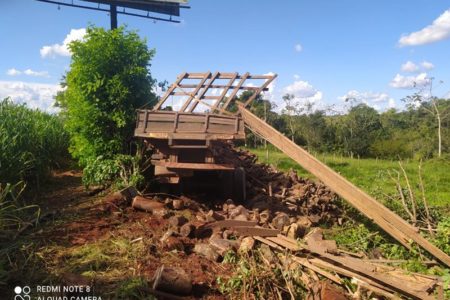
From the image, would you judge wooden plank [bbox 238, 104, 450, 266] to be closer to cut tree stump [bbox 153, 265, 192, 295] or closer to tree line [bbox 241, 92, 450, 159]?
cut tree stump [bbox 153, 265, 192, 295]

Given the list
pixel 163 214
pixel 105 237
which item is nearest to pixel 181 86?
pixel 163 214

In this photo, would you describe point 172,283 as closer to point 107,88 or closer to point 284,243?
point 284,243

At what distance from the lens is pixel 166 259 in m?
4.55

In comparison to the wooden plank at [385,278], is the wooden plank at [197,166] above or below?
above

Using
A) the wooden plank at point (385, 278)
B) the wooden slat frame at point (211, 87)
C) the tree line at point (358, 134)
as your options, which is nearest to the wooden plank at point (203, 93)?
the wooden slat frame at point (211, 87)

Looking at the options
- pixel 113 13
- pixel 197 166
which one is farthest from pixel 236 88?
pixel 113 13

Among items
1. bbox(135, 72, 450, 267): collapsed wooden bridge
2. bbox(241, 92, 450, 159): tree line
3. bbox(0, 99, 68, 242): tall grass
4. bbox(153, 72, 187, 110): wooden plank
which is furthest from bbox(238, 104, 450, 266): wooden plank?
bbox(241, 92, 450, 159): tree line

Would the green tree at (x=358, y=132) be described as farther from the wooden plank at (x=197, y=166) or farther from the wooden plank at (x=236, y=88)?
the wooden plank at (x=197, y=166)

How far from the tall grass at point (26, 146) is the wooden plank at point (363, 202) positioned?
449cm

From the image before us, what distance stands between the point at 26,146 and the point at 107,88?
7.43 feet

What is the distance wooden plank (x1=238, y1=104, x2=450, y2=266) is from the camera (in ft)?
16.9

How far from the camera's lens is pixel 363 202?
561cm

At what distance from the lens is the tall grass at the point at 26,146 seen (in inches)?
273

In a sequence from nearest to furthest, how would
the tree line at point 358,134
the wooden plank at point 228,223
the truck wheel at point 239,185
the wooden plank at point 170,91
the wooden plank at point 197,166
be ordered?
the wooden plank at point 228,223 → the wooden plank at point 197,166 → the wooden plank at point 170,91 → the truck wheel at point 239,185 → the tree line at point 358,134
